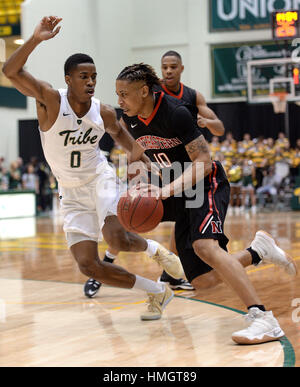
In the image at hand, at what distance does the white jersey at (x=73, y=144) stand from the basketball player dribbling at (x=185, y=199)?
1.11 feet

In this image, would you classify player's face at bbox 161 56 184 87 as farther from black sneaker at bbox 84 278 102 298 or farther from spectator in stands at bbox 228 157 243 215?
spectator in stands at bbox 228 157 243 215

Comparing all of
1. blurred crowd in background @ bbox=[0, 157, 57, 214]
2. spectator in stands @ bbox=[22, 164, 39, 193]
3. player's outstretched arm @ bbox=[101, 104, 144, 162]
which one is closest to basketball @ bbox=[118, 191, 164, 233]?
player's outstretched arm @ bbox=[101, 104, 144, 162]

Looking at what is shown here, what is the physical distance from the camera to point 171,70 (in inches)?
227

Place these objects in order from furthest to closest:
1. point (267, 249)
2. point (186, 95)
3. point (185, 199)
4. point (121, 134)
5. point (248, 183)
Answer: point (248, 183), point (186, 95), point (121, 134), point (267, 249), point (185, 199)

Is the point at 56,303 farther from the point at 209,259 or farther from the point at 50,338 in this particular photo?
the point at 209,259

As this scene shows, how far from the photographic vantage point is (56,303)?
5.28m

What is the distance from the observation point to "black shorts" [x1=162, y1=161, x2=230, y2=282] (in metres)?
4.00

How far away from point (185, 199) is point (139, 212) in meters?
0.48

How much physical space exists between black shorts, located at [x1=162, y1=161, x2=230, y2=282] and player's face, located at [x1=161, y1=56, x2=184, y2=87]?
1593mm

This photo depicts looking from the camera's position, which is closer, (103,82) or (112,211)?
(112,211)

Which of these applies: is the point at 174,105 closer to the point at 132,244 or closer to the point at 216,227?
the point at 216,227

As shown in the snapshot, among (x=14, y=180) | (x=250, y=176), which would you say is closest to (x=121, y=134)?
(x=250, y=176)

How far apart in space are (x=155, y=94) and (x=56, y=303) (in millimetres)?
2133
